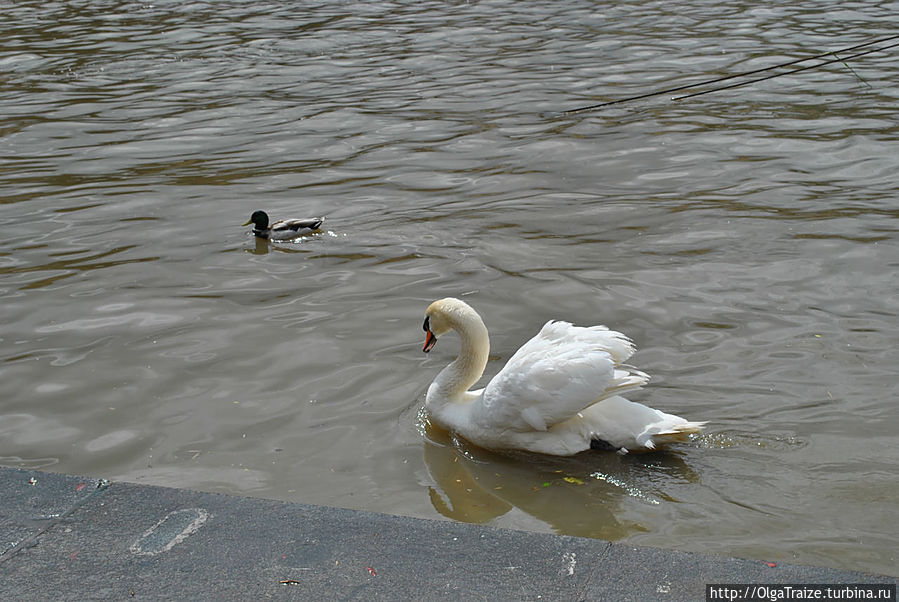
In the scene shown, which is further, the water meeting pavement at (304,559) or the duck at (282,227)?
the duck at (282,227)

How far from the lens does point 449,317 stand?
610 cm

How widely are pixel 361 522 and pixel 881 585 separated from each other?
5.81ft

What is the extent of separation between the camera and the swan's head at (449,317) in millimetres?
6019

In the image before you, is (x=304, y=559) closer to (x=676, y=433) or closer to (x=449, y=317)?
(x=676, y=433)

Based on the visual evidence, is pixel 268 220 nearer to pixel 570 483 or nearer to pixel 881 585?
pixel 570 483

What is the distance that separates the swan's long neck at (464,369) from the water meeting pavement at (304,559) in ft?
6.87

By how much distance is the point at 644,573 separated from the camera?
11.2ft

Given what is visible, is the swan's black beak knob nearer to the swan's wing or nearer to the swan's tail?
the swan's wing

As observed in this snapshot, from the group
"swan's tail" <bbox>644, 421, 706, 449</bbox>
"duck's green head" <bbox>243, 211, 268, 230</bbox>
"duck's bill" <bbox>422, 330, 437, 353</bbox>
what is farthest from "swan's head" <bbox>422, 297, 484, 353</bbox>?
"duck's green head" <bbox>243, 211, 268, 230</bbox>

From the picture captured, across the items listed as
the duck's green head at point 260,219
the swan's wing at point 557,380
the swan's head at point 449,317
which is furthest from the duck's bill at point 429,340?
the duck's green head at point 260,219

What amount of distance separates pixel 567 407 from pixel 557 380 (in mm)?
151

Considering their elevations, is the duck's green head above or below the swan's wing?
below

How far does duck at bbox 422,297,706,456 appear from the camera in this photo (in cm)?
533

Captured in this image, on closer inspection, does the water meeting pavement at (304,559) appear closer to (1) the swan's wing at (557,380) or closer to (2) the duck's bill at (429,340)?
(1) the swan's wing at (557,380)
